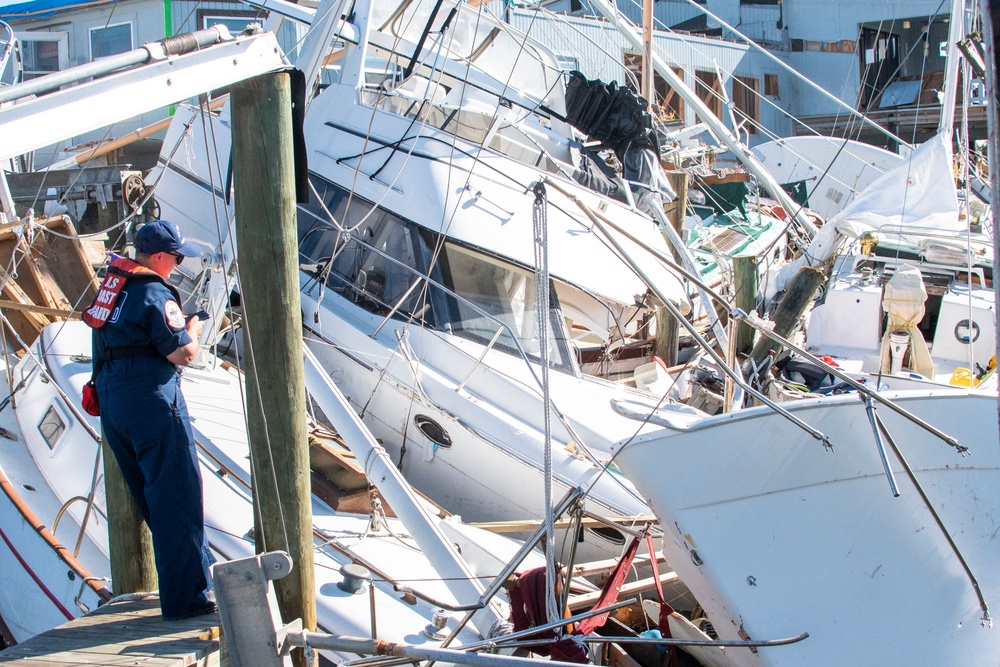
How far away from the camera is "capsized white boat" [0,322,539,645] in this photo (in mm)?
3967

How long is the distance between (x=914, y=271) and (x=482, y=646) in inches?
239

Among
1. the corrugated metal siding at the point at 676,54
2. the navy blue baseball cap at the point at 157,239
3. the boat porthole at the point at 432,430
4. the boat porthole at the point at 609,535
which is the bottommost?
the boat porthole at the point at 609,535

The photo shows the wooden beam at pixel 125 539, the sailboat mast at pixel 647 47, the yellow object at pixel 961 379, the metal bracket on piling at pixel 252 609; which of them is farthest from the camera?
the sailboat mast at pixel 647 47

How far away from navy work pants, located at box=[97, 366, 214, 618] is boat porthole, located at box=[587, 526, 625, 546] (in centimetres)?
256

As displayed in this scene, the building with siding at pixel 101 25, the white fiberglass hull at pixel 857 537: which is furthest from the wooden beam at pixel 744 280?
the building with siding at pixel 101 25

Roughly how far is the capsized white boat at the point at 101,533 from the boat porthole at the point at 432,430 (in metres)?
0.87

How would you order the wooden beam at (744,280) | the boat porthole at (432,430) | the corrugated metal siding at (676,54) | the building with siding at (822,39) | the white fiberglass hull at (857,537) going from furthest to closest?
the building with siding at (822,39) → the corrugated metal siding at (676,54) → the wooden beam at (744,280) → the boat porthole at (432,430) → the white fiberglass hull at (857,537)

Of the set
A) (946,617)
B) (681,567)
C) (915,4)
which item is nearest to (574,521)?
(681,567)

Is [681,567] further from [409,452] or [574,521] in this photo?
[409,452]

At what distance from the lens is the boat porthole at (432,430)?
5.67 m

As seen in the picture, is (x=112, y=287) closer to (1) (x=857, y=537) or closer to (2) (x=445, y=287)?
(1) (x=857, y=537)

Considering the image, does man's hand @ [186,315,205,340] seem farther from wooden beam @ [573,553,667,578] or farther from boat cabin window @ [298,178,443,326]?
boat cabin window @ [298,178,443,326]

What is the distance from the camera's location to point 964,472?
11.5ft

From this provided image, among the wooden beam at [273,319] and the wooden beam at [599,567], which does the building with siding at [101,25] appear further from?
the wooden beam at [273,319]
